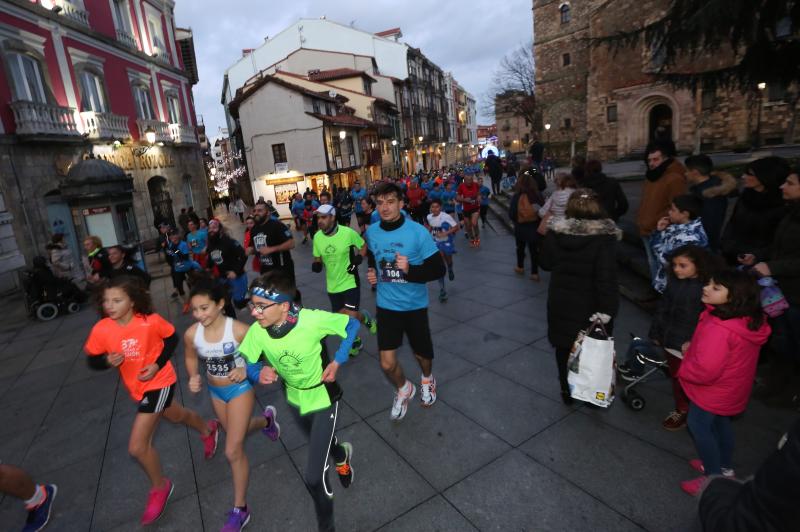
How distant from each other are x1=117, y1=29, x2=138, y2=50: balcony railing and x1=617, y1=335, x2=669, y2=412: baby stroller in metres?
22.3

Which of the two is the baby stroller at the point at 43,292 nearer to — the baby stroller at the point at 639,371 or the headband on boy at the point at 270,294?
the headband on boy at the point at 270,294

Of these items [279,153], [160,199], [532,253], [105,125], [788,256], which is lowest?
[532,253]

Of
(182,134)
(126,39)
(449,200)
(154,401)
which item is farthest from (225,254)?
(182,134)

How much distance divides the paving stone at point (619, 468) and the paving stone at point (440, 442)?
39cm

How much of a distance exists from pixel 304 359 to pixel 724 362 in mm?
2680

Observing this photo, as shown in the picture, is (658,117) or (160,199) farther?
A: (658,117)

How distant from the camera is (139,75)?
62.1 ft

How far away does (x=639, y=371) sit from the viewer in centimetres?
395

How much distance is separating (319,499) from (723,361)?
271 centimetres

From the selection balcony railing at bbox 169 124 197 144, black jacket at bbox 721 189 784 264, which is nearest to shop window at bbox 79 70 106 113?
balcony railing at bbox 169 124 197 144

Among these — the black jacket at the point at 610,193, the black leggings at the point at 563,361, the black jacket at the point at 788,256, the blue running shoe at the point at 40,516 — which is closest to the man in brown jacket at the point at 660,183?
the black jacket at the point at 610,193

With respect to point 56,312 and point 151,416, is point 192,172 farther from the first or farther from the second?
point 151,416

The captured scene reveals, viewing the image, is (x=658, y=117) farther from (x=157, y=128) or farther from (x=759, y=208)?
(x=157, y=128)

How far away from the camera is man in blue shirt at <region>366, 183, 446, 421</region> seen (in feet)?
12.5
